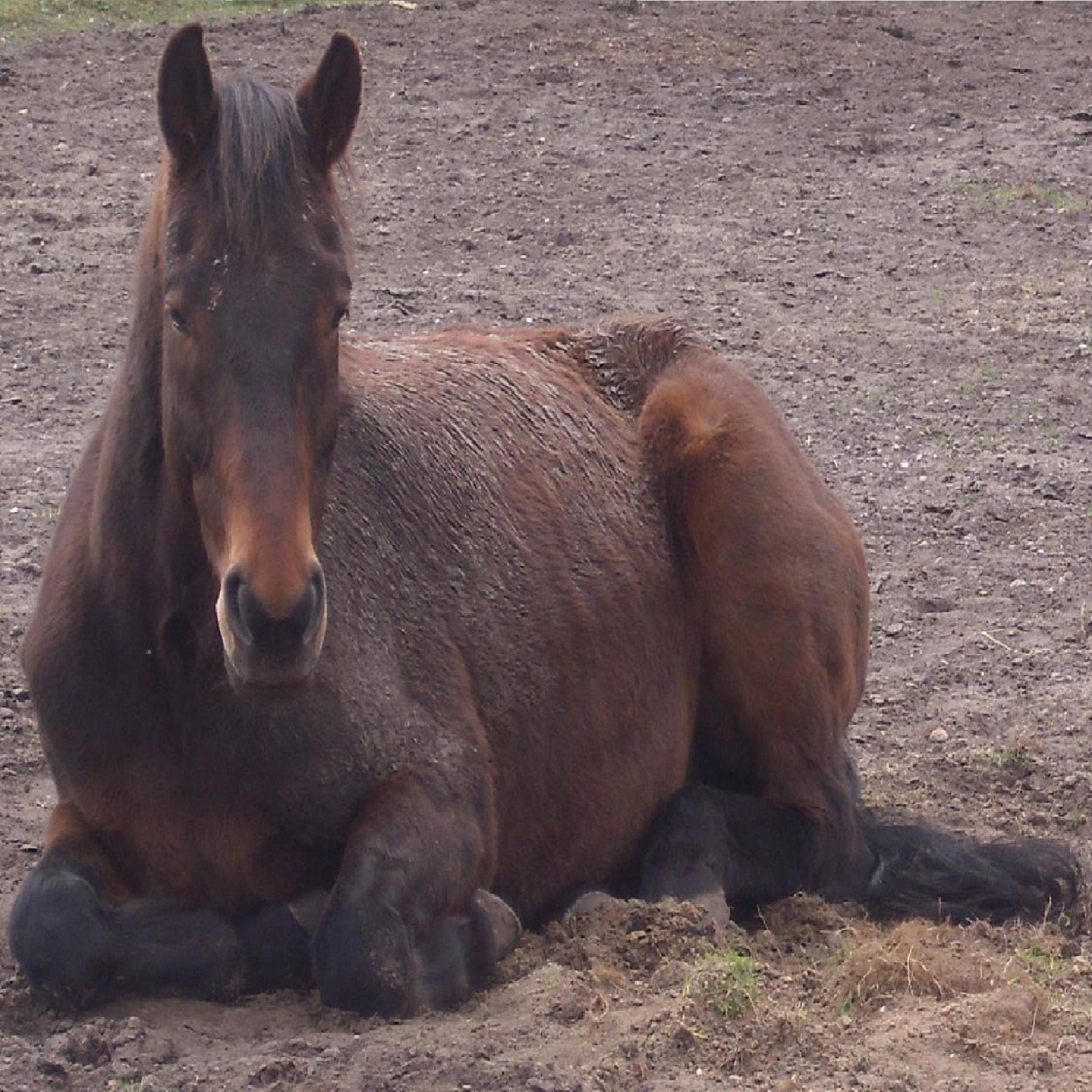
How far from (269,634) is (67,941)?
1.11 m

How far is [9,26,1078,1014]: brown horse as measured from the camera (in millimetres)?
3873

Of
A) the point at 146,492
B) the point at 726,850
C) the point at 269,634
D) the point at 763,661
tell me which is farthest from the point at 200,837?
the point at 763,661

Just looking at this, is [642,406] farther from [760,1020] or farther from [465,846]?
[760,1020]

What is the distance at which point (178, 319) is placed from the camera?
3.86 meters

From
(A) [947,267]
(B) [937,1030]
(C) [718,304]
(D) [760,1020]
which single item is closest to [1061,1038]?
(B) [937,1030]

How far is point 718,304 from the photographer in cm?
1102

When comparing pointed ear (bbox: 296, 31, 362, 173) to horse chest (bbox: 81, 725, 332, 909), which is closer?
pointed ear (bbox: 296, 31, 362, 173)

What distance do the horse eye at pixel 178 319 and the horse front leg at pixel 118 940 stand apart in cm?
136

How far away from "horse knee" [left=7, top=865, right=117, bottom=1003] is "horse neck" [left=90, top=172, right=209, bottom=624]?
680mm

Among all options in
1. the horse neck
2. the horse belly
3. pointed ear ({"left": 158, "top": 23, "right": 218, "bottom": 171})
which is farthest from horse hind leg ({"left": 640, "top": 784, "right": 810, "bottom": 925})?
pointed ear ({"left": 158, "top": 23, "right": 218, "bottom": 171})

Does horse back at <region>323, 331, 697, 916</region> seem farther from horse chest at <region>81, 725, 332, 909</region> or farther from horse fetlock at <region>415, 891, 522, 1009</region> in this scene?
horse chest at <region>81, 725, 332, 909</region>

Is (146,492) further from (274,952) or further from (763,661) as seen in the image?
(763,661)

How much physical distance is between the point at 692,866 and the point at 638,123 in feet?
33.6

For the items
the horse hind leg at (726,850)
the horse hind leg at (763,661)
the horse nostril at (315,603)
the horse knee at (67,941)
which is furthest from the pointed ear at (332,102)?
the horse hind leg at (726,850)
